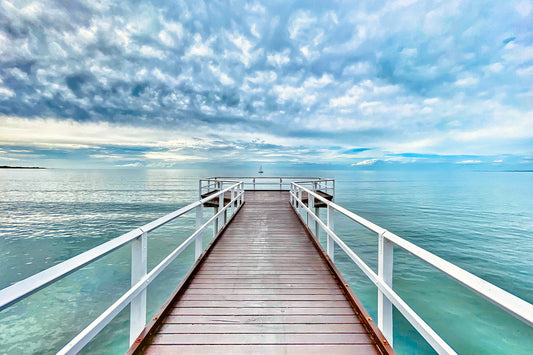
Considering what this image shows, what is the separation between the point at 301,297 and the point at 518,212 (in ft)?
83.9

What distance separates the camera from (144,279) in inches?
79.8

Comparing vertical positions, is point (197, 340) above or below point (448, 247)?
above

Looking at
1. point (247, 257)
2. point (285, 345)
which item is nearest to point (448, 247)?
point (247, 257)

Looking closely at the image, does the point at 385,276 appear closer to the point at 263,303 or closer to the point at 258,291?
the point at 263,303

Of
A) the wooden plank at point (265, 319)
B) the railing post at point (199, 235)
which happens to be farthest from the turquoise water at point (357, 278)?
the wooden plank at point (265, 319)

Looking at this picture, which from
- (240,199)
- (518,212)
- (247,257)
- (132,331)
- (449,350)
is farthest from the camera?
(518,212)

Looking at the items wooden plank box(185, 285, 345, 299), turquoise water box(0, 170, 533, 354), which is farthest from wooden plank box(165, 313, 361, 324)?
turquoise water box(0, 170, 533, 354)

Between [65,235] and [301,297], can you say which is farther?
[65,235]

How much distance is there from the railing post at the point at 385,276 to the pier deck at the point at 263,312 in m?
0.11

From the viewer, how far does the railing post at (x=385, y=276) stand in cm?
195

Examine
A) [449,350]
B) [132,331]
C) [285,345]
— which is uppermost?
[449,350]

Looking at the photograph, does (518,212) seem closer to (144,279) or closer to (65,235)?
(144,279)

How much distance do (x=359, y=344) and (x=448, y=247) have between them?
36.5 feet

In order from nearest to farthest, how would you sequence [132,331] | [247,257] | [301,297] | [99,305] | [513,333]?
[132,331], [301,297], [247,257], [513,333], [99,305]
